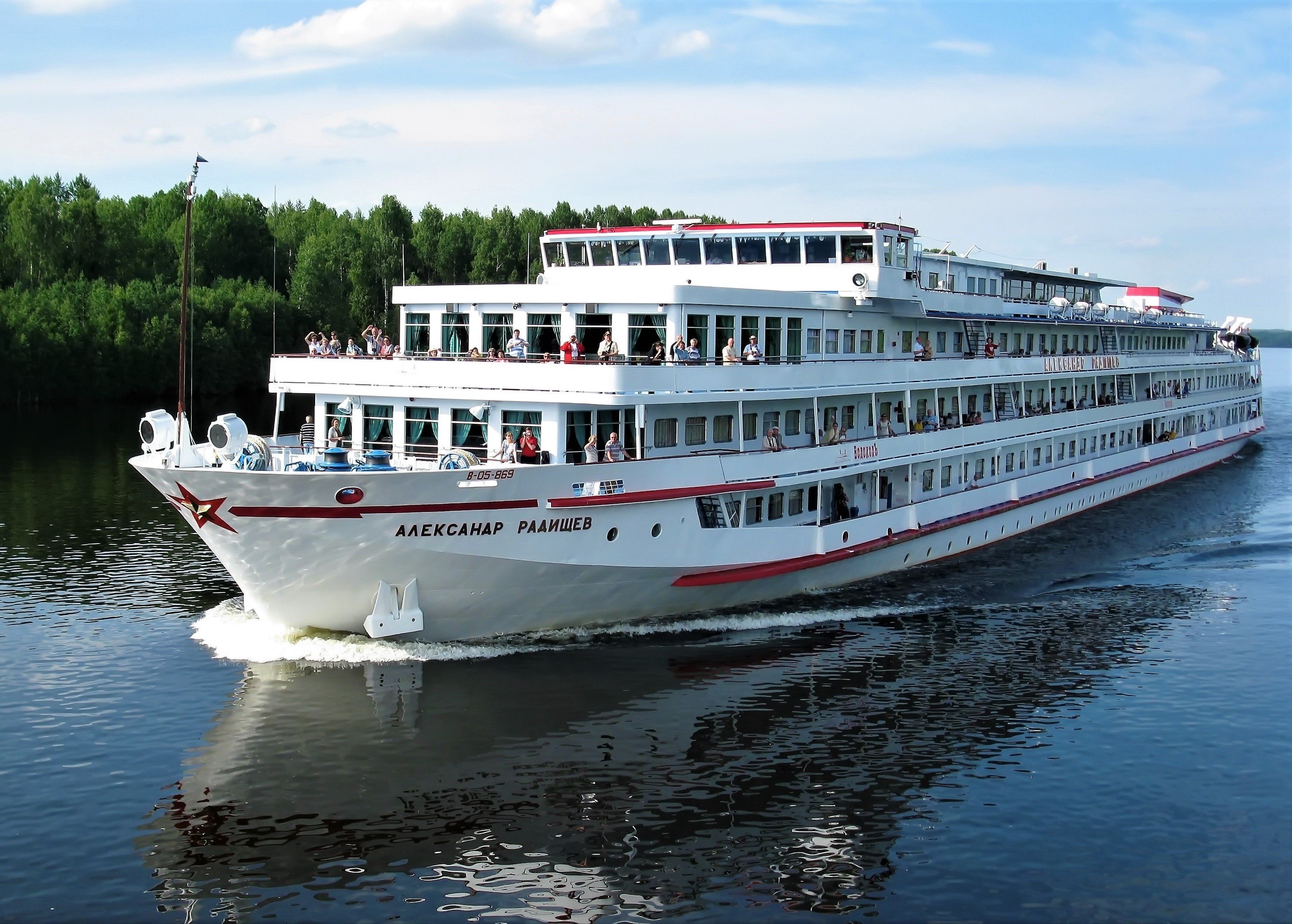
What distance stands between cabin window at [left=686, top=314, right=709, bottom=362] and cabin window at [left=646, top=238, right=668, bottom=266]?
6.12 m

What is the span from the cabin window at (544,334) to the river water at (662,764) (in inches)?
252

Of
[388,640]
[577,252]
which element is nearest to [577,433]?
[388,640]

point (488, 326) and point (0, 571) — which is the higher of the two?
point (488, 326)

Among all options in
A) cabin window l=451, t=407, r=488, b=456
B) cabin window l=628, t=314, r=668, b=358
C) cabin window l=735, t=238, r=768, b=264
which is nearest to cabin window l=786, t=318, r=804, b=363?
cabin window l=735, t=238, r=768, b=264

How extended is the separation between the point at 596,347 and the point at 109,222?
70.9 metres

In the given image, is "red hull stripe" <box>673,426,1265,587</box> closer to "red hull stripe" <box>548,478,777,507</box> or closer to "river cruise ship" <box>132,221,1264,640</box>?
"river cruise ship" <box>132,221,1264,640</box>

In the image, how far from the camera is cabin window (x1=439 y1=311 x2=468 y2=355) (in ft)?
86.3

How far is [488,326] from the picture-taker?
25781 millimetres

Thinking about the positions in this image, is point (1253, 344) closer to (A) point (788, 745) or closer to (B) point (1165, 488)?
(B) point (1165, 488)

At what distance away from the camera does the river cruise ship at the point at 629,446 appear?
69.4 feet

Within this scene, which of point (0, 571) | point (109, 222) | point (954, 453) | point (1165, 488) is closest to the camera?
point (0, 571)

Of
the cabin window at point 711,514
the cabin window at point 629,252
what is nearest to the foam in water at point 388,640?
A: the cabin window at point 711,514

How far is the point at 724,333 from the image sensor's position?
26250 millimetres

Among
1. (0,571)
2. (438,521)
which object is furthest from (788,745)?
(0,571)
